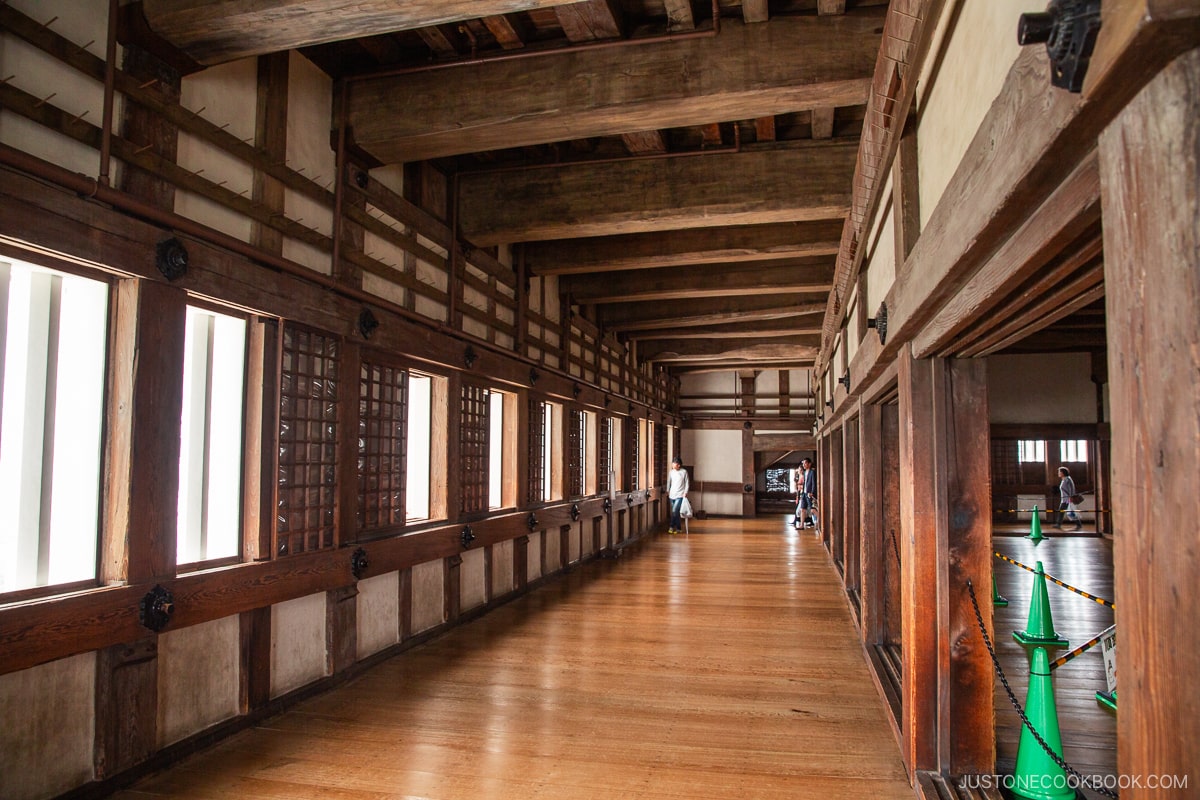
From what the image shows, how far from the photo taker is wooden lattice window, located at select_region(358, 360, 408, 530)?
458 cm

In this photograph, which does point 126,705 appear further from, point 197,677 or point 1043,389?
point 1043,389

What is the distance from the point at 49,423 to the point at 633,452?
9.83 meters

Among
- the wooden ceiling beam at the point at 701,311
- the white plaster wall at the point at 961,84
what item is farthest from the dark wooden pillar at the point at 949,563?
the wooden ceiling beam at the point at 701,311

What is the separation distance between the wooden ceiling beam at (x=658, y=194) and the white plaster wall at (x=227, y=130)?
7.51ft

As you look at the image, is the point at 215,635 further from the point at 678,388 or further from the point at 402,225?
the point at 678,388

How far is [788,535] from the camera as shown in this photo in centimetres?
1249

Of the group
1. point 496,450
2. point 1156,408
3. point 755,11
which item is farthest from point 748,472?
point 1156,408

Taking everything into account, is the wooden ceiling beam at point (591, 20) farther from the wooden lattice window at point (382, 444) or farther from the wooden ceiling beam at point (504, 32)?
the wooden lattice window at point (382, 444)

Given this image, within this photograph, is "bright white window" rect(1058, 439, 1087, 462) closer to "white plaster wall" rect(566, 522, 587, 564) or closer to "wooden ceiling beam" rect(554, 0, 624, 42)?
"white plaster wall" rect(566, 522, 587, 564)

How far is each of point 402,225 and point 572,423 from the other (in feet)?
13.2

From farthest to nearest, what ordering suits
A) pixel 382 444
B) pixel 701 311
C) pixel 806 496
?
1. pixel 806 496
2. pixel 701 311
3. pixel 382 444

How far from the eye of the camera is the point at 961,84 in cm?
212

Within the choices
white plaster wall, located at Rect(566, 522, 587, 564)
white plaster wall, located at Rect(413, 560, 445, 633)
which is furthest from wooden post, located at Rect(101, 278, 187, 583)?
white plaster wall, located at Rect(566, 522, 587, 564)

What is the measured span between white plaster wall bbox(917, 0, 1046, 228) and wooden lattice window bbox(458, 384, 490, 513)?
393cm
